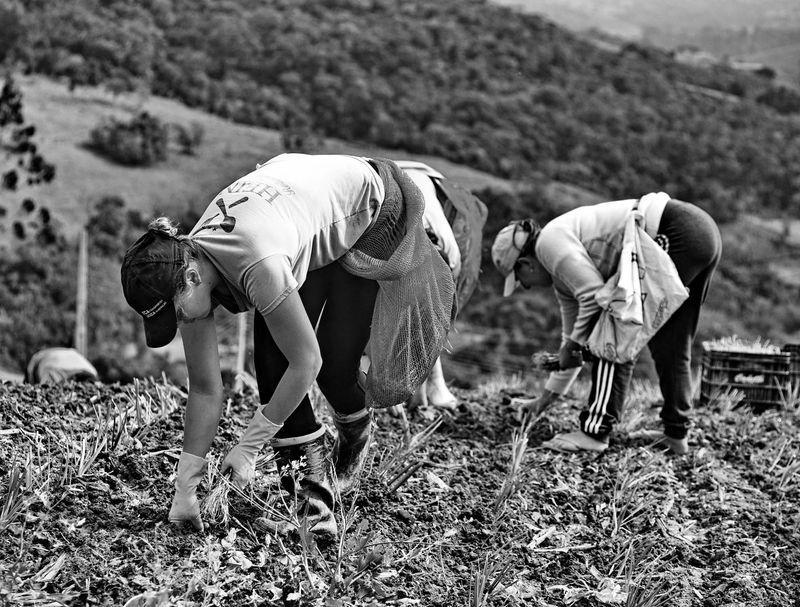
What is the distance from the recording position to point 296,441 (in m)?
2.83

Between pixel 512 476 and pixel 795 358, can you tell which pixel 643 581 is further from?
pixel 795 358

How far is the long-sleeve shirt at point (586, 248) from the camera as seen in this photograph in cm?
405

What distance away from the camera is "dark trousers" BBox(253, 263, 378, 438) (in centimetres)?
284

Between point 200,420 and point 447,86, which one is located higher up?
point 200,420

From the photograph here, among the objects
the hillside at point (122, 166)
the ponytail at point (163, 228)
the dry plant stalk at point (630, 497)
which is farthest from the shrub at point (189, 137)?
the ponytail at point (163, 228)

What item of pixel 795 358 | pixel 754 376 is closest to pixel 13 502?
pixel 754 376

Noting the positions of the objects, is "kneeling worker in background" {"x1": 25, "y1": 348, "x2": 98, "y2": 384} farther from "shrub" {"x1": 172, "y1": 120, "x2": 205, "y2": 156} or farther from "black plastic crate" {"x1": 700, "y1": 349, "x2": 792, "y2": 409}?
"shrub" {"x1": 172, "y1": 120, "x2": 205, "y2": 156}

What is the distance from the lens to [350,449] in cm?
316

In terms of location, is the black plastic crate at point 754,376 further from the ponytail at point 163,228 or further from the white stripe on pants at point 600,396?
the ponytail at point 163,228

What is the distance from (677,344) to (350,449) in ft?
6.46

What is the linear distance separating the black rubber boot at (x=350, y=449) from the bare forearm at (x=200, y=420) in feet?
1.88

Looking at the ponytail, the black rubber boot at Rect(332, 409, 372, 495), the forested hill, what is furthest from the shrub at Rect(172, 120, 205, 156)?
the ponytail

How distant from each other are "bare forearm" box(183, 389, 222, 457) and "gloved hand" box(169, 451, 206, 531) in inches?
1.0

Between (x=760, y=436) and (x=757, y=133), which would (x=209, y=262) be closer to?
(x=760, y=436)
